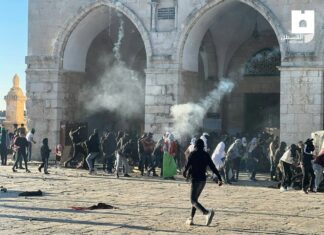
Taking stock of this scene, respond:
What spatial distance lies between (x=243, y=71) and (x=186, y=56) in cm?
470

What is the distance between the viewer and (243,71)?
22.1 metres

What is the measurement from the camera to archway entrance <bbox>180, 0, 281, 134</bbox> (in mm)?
21234

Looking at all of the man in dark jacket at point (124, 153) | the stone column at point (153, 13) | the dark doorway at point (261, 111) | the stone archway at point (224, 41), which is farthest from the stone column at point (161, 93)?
the dark doorway at point (261, 111)

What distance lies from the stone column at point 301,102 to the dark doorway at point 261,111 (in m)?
5.41

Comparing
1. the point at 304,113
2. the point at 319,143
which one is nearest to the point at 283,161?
the point at 319,143

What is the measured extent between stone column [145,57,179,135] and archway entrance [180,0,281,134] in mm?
3016

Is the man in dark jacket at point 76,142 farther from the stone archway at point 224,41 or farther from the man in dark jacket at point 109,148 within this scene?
the stone archway at point 224,41

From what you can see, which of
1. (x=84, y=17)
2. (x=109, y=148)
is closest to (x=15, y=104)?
(x=84, y=17)

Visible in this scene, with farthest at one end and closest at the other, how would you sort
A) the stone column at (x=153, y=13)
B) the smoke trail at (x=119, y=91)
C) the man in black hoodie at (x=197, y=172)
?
the smoke trail at (x=119, y=91) → the stone column at (x=153, y=13) → the man in black hoodie at (x=197, y=172)

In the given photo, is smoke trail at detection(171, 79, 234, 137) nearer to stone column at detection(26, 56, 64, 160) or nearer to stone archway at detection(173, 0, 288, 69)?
stone archway at detection(173, 0, 288, 69)

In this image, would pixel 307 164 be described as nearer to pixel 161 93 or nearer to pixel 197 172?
pixel 197 172

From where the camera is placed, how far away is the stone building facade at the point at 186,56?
1597 cm

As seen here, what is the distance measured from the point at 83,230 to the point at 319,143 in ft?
27.7

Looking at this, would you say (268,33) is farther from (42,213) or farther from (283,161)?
(42,213)
